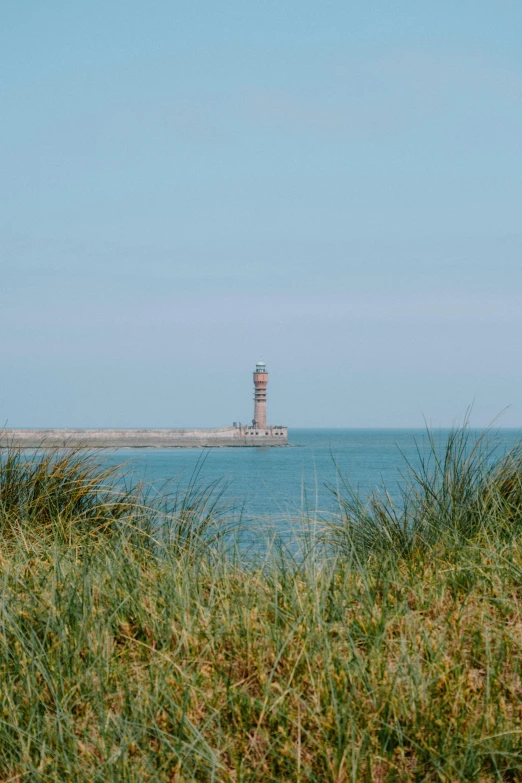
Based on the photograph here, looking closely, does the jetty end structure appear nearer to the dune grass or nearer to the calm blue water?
the calm blue water

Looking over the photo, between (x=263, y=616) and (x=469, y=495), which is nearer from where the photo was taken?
(x=263, y=616)

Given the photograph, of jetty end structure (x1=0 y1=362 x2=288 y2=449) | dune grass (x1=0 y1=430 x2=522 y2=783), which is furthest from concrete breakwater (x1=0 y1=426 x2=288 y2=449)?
dune grass (x1=0 y1=430 x2=522 y2=783)

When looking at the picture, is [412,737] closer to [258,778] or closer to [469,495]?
[258,778]

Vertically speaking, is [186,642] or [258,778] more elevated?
[186,642]

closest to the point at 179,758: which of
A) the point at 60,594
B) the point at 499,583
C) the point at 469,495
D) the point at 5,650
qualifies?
the point at 5,650

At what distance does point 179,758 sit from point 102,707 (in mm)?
400

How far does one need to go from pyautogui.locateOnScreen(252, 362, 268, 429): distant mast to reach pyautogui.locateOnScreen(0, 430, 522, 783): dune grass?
7110 centimetres

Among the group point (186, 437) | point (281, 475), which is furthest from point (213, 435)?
point (281, 475)

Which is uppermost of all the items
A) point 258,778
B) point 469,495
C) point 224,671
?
point 469,495

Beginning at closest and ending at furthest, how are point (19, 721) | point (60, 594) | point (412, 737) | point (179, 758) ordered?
point (179, 758), point (412, 737), point (19, 721), point (60, 594)

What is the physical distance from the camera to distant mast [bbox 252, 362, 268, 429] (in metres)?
75.4

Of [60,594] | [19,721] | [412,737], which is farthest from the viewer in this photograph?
[60,594]

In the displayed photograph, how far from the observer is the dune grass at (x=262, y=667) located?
8.43 ft

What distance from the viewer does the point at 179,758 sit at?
8.10ft
